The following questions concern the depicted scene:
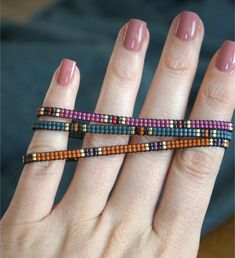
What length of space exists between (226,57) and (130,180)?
0.32 m

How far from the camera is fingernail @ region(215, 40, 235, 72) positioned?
0.83 meters

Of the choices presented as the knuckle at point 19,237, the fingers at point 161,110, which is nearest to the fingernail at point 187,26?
the fingers at point 161,110

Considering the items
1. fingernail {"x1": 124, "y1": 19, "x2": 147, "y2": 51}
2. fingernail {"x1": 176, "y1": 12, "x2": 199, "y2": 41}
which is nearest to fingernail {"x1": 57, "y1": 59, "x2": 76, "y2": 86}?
fingernail {"x1": 124, "y1": 19, "x2": 147, "y2": 51}

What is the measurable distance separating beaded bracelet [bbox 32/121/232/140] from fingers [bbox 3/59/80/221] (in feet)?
0.07

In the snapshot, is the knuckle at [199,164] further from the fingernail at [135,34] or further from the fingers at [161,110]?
the fingernail at [135,34]

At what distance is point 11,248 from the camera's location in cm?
88

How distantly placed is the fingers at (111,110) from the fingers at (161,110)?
3cm

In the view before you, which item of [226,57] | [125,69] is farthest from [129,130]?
[226,57]

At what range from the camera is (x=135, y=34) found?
2.88 feet

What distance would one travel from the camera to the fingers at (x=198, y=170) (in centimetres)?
86

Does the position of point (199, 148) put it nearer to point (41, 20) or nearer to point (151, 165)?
point (151, 165)

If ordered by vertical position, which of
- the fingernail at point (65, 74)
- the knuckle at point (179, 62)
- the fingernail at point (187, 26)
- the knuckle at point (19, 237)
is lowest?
the knuckle at point (19, 237)

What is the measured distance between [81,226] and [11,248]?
0.50ft

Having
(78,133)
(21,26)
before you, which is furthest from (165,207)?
(21,26)
